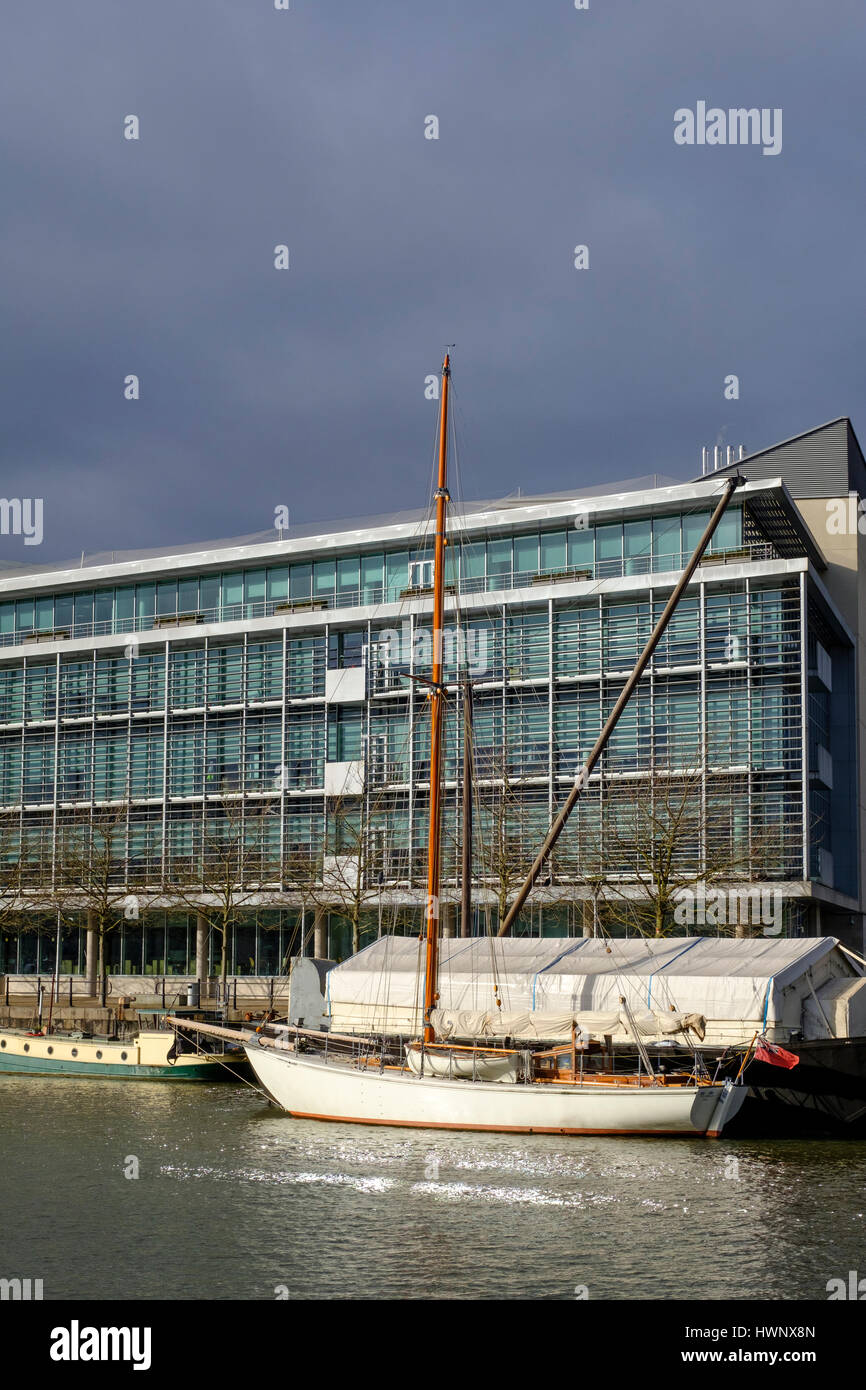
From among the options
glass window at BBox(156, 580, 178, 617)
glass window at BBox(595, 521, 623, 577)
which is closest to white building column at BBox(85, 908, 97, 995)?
glass window at BBox(156, 580, 178, 617)

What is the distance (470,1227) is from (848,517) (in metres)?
67.7

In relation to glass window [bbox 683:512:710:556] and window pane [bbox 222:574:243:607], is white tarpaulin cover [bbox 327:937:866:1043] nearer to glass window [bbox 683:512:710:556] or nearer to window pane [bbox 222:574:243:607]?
glass window [bbox 683:512:710:556]

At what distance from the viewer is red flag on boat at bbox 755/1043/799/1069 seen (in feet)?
127

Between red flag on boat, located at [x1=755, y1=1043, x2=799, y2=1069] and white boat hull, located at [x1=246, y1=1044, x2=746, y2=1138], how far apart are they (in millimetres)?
1189

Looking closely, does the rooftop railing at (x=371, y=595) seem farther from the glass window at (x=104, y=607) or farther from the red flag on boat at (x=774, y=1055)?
the red flag on boat at (x=774, y=1055)

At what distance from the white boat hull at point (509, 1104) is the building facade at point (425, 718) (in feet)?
72.2

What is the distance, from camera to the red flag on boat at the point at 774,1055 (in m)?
38.7

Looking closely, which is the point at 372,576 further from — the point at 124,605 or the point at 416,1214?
the point at 416,1214

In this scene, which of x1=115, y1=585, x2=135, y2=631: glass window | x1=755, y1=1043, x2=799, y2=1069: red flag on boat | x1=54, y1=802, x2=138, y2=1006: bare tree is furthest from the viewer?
x1=115, y1=585, x2=135, y2=631: glass window

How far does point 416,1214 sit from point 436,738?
22.1m

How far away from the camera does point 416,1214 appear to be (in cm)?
2878

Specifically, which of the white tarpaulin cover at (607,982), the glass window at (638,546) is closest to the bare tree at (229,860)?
the glass window at (638,546)

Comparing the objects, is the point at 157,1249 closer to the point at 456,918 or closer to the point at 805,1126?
the point at 805,1126
